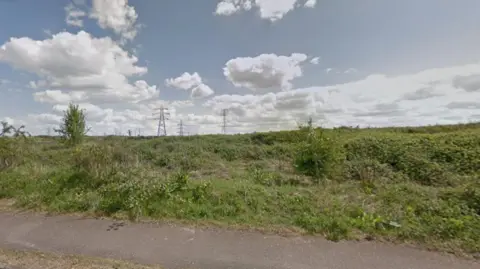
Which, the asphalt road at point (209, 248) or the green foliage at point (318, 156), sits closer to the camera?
the asphalt road at point (209, 248)

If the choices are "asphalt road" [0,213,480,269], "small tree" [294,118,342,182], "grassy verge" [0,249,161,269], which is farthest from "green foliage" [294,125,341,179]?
"grassy verge" [0,249,161,269]

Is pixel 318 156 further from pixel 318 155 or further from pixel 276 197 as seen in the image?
pixel 276 197

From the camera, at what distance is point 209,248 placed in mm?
4047

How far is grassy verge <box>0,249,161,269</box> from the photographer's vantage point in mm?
3525

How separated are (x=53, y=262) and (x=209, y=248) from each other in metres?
2.21

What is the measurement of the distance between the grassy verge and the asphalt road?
7.1 inches

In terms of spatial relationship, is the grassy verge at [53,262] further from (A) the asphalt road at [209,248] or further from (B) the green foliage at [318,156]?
(B) the green foliage at [318,156]

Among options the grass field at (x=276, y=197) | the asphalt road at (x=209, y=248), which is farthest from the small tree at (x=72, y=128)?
the asphalt road at (x=209, y=248)

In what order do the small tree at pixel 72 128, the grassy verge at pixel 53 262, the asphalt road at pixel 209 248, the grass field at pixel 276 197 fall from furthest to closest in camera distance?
the small tree at pixel 72 128 < the grass field at pixel 276 197 < the asphalt road at pixel 209 248 < the grassy verge at pixel 53 262

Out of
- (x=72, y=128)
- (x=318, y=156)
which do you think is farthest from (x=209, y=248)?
(x=72, y=128)

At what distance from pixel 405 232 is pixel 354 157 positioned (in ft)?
33.8

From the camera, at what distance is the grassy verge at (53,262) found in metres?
3.53

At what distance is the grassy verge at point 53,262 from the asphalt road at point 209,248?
7.1 inches

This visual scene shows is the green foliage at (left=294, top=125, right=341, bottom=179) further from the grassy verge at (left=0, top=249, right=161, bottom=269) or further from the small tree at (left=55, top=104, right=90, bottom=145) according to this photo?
the small tree at (left=55, top=104, right=90, bottom=145)
